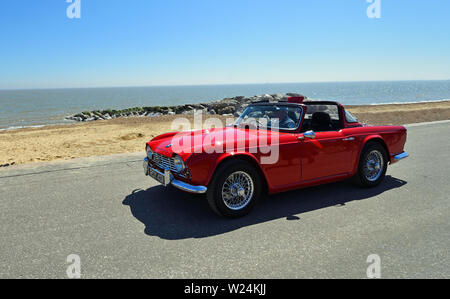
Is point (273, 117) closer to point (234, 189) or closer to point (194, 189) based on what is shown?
point (234, 189)

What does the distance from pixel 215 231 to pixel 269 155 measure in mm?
1258

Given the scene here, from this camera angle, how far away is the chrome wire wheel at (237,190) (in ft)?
13.8

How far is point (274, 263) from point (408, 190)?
343 centimetres

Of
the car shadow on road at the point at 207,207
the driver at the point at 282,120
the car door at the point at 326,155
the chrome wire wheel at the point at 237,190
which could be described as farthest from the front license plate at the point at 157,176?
the car door at the point at 326,155

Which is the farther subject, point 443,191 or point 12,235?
point 443,191

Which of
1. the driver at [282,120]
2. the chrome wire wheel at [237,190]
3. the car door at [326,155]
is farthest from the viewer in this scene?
the driver at [282,120]

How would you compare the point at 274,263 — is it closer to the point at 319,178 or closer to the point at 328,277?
the point at 328,277

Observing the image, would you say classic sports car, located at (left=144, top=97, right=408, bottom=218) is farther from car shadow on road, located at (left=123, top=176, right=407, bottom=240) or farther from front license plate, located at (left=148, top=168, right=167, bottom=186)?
car shadow on road, located at (left=123, top=176, right=407, bottom=240)

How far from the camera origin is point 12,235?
3.78m

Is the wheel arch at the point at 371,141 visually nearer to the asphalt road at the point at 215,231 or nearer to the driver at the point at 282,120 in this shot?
the asphalt road at the point at 215,231

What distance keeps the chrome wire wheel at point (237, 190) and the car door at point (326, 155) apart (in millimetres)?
910

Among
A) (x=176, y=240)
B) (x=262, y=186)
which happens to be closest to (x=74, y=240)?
(x=176, y=240)

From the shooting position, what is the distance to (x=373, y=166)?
18.2ft
